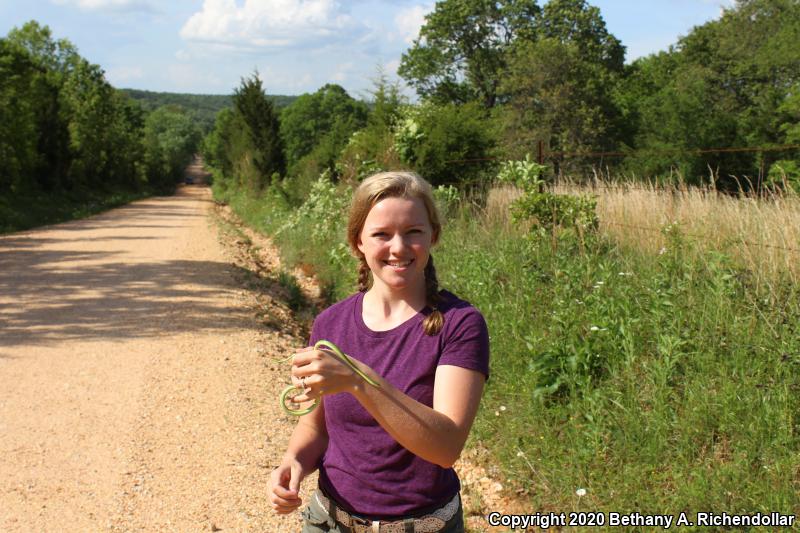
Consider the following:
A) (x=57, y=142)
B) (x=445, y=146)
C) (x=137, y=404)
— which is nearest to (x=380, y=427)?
(x=137, y=404)

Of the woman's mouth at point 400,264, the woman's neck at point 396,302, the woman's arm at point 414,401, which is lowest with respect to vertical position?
the woman's arm at point 414,401

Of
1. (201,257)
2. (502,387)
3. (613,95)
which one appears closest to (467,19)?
(613,95)

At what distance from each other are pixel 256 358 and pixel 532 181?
11.6 feet

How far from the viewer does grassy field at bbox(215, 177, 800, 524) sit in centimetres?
397

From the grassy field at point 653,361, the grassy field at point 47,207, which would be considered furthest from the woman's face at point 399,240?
the grassy field at point 47,207

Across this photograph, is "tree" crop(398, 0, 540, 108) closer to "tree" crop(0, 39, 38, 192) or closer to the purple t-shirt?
"tree" crop(0, 39, 38, 192)

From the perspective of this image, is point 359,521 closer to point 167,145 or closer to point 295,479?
point 295,479

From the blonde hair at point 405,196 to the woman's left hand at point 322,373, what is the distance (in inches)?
13.0

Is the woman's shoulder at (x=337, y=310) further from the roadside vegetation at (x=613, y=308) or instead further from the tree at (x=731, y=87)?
the tree at (x=731, y=87)

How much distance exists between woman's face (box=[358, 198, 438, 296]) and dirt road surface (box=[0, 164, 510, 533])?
9.93 ft

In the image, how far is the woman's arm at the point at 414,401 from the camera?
1.71 metres

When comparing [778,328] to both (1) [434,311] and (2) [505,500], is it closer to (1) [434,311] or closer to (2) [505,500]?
(2) [505,500]

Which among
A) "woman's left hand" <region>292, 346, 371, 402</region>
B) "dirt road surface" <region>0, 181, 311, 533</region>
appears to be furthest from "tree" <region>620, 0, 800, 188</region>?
"woman's left hand" <region>292, 346, 371, 402</region>

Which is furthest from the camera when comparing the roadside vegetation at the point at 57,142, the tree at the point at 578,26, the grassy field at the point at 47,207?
the tree at the point at 578,26
